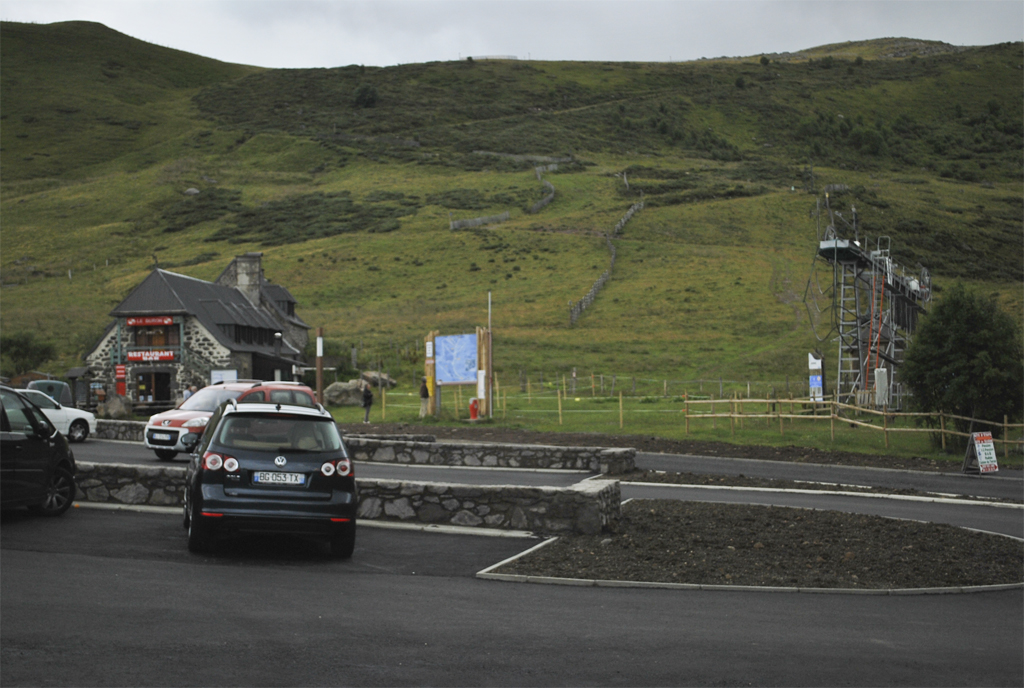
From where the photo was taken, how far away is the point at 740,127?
16838 cm

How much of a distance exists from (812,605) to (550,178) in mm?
112991

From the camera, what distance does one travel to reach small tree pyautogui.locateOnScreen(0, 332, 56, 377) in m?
49.6

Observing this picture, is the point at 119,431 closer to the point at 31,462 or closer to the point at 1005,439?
the point at 31,462

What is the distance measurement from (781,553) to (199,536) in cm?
663

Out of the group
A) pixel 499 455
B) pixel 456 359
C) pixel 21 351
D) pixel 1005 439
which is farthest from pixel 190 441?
pixel 21 351

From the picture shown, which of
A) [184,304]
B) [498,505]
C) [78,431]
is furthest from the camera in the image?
[184,304]

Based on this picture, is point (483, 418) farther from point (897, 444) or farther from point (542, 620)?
point (542, 620)

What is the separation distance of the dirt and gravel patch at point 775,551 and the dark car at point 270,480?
1.97 meters

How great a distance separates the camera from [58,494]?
37.9 ft

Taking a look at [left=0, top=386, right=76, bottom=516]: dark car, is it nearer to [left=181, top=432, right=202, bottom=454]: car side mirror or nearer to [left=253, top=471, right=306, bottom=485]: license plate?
[left=181, top=432, right=202, bottom=454]: car side mirror

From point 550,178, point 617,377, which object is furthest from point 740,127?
point 617,377

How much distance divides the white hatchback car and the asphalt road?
15.4 metres

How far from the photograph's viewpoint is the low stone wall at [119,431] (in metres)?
27.7

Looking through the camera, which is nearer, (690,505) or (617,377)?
(690,505)
